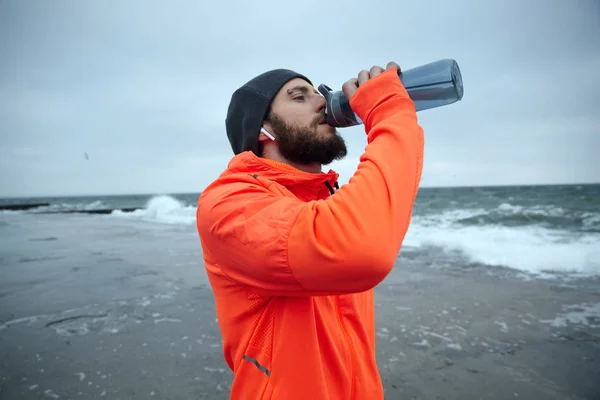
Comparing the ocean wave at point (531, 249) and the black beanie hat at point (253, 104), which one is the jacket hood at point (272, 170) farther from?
the ocean wave at point (531, 249)

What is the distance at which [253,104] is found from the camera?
5.19 feet

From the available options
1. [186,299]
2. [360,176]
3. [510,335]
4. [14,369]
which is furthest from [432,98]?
[186,299]

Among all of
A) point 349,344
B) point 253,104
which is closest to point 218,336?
point 349,344

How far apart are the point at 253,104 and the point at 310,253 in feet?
3.06

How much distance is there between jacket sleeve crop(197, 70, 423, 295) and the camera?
0.88 metres

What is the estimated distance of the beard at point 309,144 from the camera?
1.40 meters

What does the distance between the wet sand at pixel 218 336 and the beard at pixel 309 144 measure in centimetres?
257

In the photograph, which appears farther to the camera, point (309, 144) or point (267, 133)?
point (267, 133)

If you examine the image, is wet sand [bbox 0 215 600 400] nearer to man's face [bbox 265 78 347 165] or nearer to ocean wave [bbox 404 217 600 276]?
ocean wave [bbox 404 217 600 276]

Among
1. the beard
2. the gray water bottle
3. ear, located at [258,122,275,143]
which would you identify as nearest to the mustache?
the beard

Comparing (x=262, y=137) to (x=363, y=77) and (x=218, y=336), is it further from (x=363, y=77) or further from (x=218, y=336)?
(x=218, y=336)

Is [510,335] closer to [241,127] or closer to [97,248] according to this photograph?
[241,127]

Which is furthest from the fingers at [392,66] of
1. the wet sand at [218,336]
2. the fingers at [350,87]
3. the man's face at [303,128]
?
the wet sand at [218,336]

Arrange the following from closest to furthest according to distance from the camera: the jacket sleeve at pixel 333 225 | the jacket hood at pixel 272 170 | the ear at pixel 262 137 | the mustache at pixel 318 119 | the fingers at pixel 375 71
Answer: the jacket sleeve at pixel 333 225 → the fingers at pixel 375 71 → the jacket hood at pixel 272 170 → the mustache at pixel 318 119 → the ear at pixel 262 137
